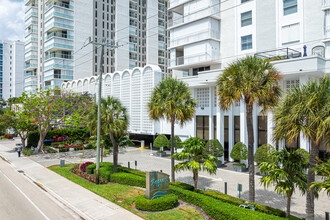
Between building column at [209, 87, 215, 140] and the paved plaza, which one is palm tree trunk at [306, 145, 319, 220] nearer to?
the paved plaza

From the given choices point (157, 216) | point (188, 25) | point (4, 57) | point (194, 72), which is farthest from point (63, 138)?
point (4, 57)

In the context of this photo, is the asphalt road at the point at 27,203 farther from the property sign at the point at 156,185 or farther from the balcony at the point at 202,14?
the balcony at the point at 202,14

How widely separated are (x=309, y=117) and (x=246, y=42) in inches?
903

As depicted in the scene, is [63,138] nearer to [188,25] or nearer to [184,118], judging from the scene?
[188,25]

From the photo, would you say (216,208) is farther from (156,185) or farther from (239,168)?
(239,168)

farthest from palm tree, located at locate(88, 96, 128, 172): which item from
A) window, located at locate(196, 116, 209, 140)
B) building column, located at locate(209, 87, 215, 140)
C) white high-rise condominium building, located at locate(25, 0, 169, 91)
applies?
white high-rise condominium building, located at locate(25, 0, 169, 91)

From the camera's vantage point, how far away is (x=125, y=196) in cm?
1622

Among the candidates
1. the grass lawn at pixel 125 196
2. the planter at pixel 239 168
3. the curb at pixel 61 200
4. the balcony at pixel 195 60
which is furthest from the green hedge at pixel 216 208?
the balcony at pixel 195 60

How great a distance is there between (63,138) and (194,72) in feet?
88.2

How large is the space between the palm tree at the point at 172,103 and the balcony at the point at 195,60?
15.0 meters

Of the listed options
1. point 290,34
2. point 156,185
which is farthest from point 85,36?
point 156,185

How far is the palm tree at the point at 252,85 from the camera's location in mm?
13461

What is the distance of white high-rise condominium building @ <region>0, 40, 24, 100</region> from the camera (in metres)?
116

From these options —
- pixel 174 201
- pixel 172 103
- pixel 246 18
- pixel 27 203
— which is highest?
pixel 246 18
